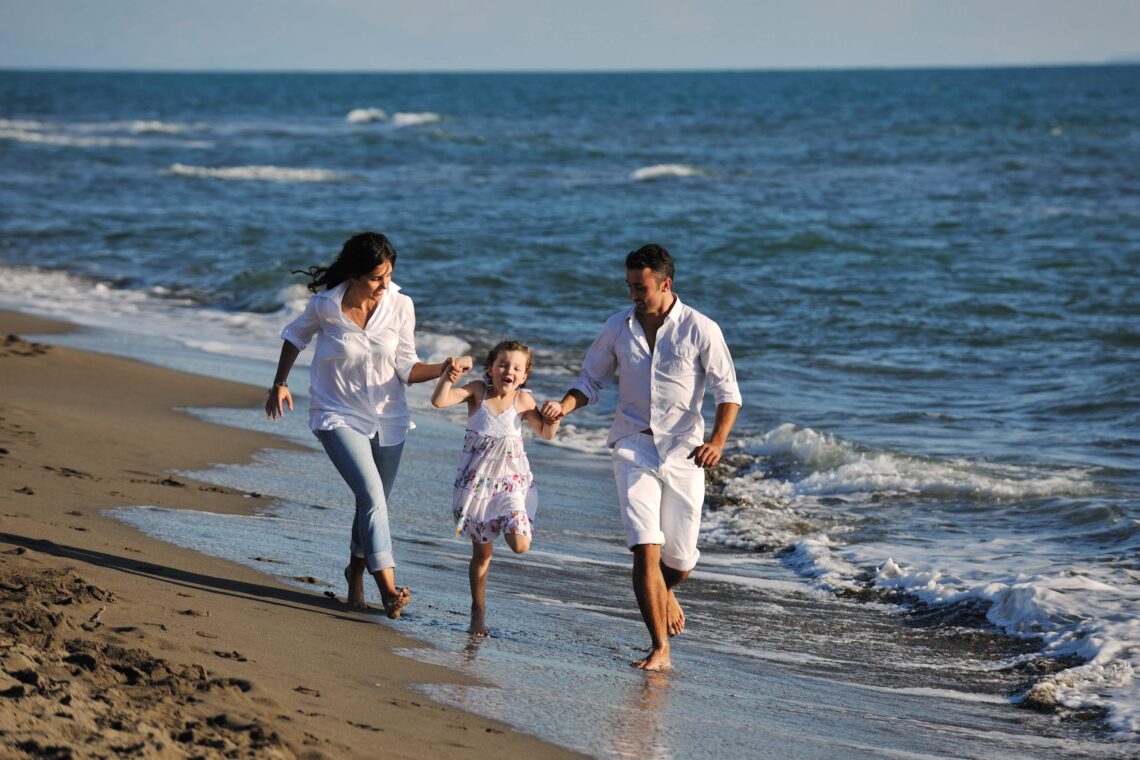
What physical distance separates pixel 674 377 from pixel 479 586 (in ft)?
3.81

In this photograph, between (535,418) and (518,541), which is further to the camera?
(535,418)

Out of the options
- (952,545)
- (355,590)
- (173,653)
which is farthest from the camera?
(952,545)

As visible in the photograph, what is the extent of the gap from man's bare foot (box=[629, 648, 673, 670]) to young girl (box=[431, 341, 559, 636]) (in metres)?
0.65

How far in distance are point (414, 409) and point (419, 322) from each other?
4.96 metres

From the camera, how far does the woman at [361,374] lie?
5285mm

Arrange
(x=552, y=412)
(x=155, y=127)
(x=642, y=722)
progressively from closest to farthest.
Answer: (x=642, y=722)
(x=552, y=412)
(x=155, y=127)

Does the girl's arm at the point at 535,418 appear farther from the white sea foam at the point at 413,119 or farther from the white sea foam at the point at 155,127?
the white sea foam at the point at 413,119

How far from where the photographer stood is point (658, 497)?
5.38 m

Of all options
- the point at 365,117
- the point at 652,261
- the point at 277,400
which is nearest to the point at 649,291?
the point at 652,261

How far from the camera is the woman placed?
5.29 metres

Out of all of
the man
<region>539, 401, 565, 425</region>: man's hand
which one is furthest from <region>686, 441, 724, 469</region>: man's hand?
<region>539, 401, 565, 425</region>: man's hand

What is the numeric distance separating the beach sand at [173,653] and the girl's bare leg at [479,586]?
1.07ft

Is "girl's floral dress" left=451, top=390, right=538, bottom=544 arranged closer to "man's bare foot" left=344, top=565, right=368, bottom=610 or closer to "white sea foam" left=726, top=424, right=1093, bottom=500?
"man's bare foot" left=344, top=565, right=368, bottom=610

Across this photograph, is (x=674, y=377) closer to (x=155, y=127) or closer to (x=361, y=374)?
(x=361, y=374)
